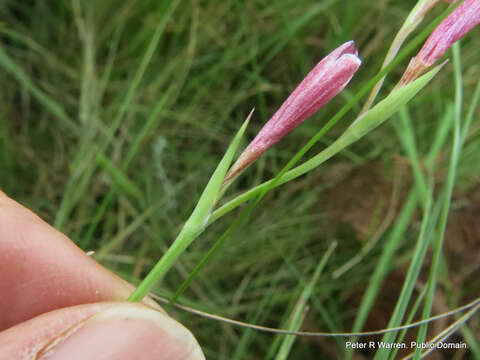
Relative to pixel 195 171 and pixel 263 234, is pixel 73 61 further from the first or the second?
pixel 263 234

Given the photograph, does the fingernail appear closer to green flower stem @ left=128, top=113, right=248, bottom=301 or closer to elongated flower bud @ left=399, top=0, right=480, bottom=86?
green flower stem @ left=128, top=113, right=248, bottom=301

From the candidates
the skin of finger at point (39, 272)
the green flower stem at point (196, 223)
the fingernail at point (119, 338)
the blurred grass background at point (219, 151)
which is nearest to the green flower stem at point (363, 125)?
the green flower stem at point (196, 223)

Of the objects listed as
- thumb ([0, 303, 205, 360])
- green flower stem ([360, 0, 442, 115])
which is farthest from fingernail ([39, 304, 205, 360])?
green flower stem ([360, 0, 442, 115])

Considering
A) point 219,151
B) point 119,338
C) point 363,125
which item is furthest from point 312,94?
point 219,151

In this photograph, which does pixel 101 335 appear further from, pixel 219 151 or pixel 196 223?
pixel 219 151

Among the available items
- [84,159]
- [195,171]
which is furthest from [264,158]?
[84,159]

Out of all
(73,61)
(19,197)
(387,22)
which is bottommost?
(19,197)
